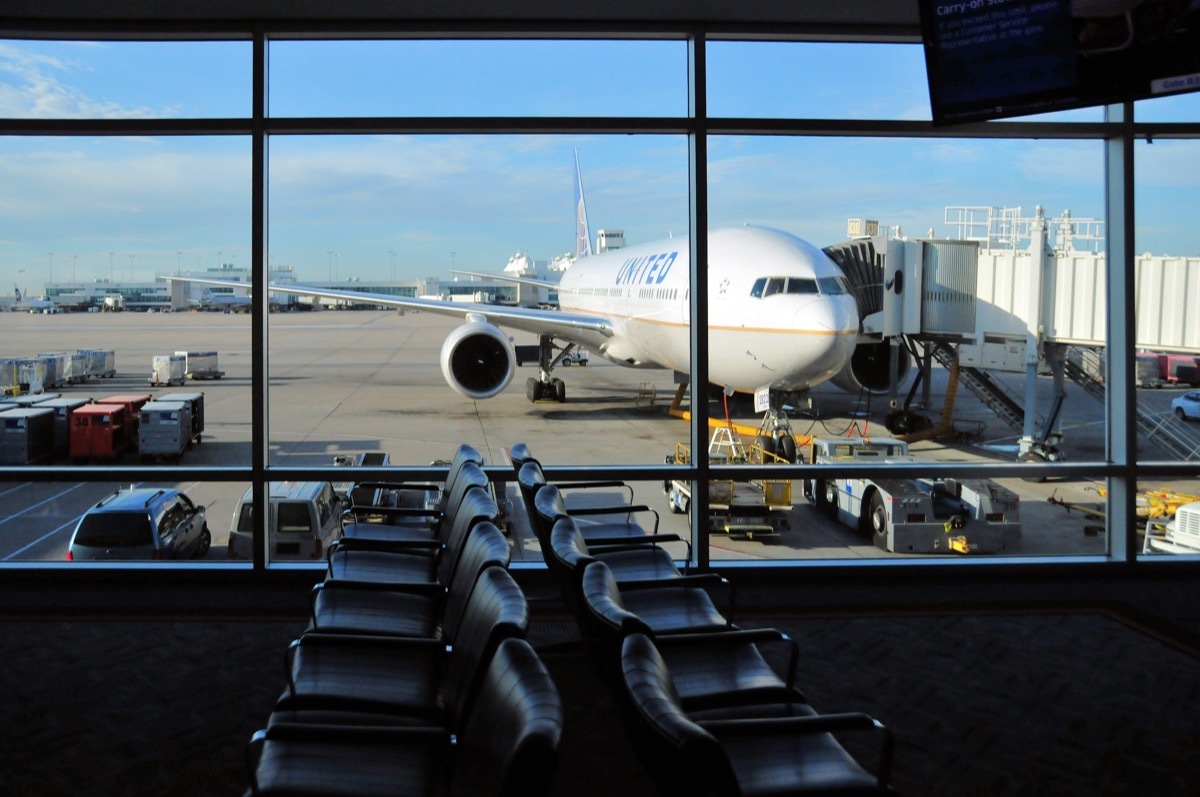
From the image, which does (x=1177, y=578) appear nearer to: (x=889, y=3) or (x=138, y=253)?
(x=889, y=3)

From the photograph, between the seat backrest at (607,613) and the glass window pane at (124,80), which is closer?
the seat backrest at (607,613)

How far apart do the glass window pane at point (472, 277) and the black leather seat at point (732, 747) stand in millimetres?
3201

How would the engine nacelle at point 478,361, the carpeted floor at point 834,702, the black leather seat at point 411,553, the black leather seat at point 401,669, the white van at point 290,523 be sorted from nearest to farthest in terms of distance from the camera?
1. the black leather seat at point 401,669
2. the carpeted floor at point 834,702
3. the black leather seat at point 411,553
4. the white van at point 290,523
5. the engine nacelle at point 478,361

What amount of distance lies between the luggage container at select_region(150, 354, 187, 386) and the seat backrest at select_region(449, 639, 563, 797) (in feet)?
36.4

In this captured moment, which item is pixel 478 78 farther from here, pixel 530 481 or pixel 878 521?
pixel 878 521

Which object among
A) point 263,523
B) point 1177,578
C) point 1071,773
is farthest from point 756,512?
point 1071,773

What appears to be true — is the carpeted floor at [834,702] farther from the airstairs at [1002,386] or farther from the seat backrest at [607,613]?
the airstairs at [1002,386]

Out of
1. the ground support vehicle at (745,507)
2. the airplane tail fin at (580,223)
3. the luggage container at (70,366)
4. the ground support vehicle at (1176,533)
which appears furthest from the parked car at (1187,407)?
the airplane tail fin at (580,223)

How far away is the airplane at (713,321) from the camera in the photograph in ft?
30.8

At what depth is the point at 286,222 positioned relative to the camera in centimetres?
473

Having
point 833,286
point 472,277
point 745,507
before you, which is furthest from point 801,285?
point 472,277

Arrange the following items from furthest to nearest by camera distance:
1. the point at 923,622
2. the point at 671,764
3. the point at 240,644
Answer: the point at 923,622
the point at 240,644
the point at 671,764

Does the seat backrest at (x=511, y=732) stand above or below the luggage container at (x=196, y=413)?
below

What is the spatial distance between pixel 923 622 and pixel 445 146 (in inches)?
157
